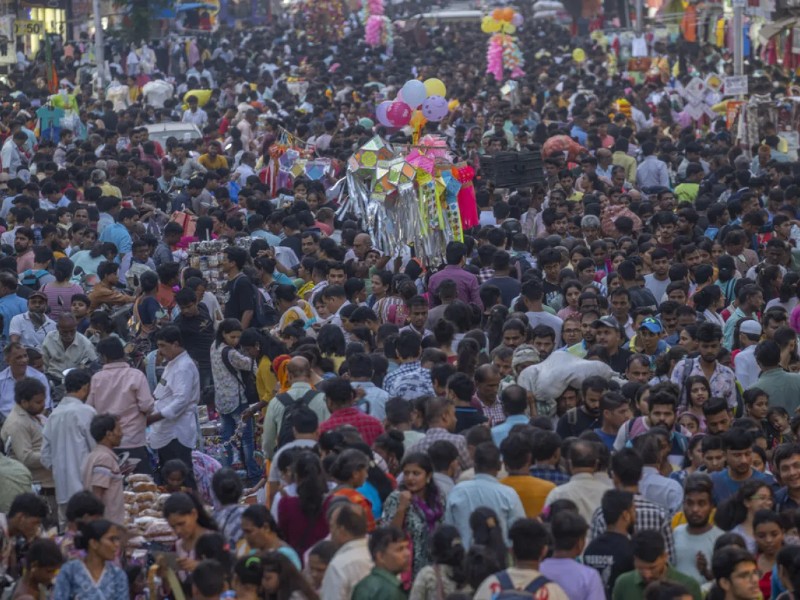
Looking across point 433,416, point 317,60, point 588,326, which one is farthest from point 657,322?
point 317,60

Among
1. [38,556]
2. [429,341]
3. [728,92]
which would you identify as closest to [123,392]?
[429,341]

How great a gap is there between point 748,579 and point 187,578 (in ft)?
7.64

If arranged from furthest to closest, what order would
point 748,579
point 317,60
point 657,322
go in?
point 317,60 → point 657,322 → point 748,579

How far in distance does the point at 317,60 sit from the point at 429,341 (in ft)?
89.8

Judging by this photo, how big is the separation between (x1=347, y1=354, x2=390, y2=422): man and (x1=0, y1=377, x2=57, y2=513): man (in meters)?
1.70

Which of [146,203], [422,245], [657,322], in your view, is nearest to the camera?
[657,322]

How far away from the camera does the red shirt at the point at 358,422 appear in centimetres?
879

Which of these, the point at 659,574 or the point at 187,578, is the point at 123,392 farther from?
the point at 659,574

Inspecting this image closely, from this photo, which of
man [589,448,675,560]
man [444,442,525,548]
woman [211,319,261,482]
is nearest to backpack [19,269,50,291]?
woman [211,319,261,482]

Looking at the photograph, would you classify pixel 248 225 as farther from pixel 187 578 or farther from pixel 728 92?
pixel 728 92

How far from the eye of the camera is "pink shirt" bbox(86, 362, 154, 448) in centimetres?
1009

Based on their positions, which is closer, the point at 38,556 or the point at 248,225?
the point at 38,556

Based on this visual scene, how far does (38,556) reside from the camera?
7523 millimetres

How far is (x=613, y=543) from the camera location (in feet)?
23.3
